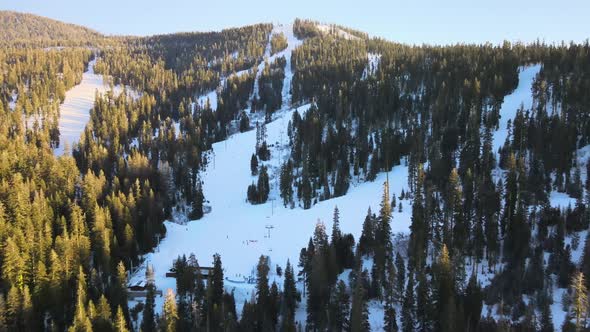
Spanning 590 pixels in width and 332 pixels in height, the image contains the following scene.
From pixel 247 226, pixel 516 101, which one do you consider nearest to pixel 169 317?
pixel 247 226

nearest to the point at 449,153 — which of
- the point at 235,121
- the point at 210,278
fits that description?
the point at 210,278

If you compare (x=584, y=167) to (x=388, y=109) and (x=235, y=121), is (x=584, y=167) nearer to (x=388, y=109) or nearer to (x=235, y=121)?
(x=388, y=109)

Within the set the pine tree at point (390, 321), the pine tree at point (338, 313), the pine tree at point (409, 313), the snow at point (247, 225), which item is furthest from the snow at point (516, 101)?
the pine tree at point (338, 313)

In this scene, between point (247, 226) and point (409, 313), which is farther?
point (247, 226)

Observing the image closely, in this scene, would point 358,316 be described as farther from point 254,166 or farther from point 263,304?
point 254,166

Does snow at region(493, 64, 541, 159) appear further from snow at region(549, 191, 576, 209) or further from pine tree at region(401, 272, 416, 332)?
pine tree at region(401, 272, 416, 332)

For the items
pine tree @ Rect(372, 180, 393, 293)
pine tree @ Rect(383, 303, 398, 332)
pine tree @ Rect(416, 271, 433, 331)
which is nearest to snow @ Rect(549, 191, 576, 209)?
pine tree @ Rect(372, 180, 393, 293)
